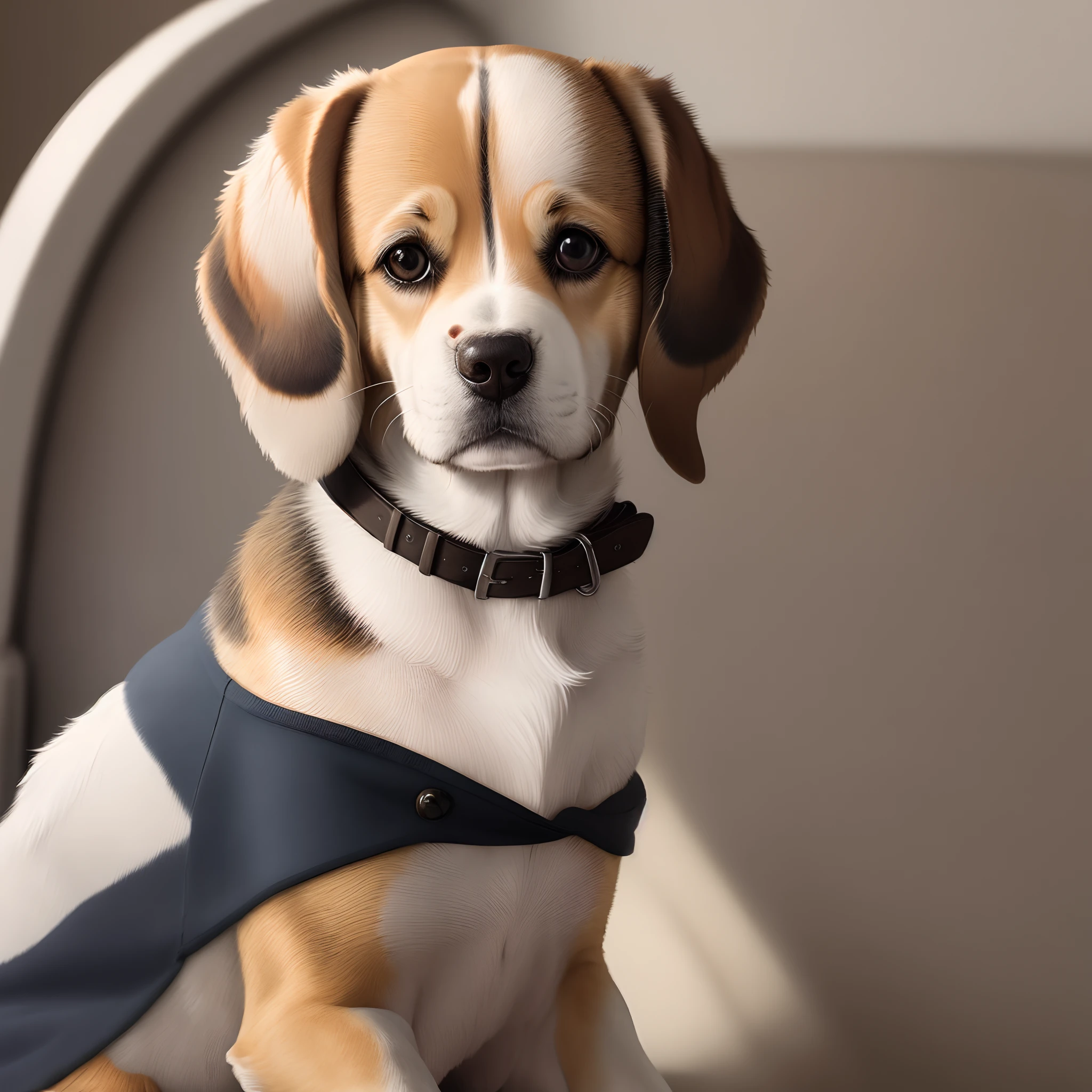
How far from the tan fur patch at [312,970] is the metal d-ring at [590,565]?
0.69 feet

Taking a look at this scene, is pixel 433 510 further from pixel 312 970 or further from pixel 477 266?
pixel 312 970

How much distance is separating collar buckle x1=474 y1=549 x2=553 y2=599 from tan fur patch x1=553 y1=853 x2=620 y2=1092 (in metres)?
0.21

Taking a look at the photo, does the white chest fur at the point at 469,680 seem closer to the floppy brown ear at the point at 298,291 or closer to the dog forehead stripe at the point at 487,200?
the floppy brown ear at the point at 298,291

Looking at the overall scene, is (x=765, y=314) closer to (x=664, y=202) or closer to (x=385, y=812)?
(x=664, y=202)

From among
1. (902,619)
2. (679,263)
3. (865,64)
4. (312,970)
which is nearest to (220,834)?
(312,970)

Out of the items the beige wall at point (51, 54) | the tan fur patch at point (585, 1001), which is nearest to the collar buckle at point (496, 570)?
the tan fur patch at point (585, 1001)

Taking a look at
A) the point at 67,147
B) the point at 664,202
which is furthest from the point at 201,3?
the point at 664,202

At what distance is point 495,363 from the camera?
0.60m

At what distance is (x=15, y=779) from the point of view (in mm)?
1356

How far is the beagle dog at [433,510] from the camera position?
0.63 metres

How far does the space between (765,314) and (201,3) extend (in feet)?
2.85

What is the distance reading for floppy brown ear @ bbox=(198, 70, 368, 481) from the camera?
66 cm

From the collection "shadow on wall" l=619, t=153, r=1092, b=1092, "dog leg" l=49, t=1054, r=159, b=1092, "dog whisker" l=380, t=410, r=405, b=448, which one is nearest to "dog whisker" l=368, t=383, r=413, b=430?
"dog whisker" l=380, t=410, r=405, b=448

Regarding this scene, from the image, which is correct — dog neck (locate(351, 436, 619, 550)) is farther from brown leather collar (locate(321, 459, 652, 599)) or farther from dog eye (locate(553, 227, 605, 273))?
dog eye (locate(553, 227, 605, 273))
